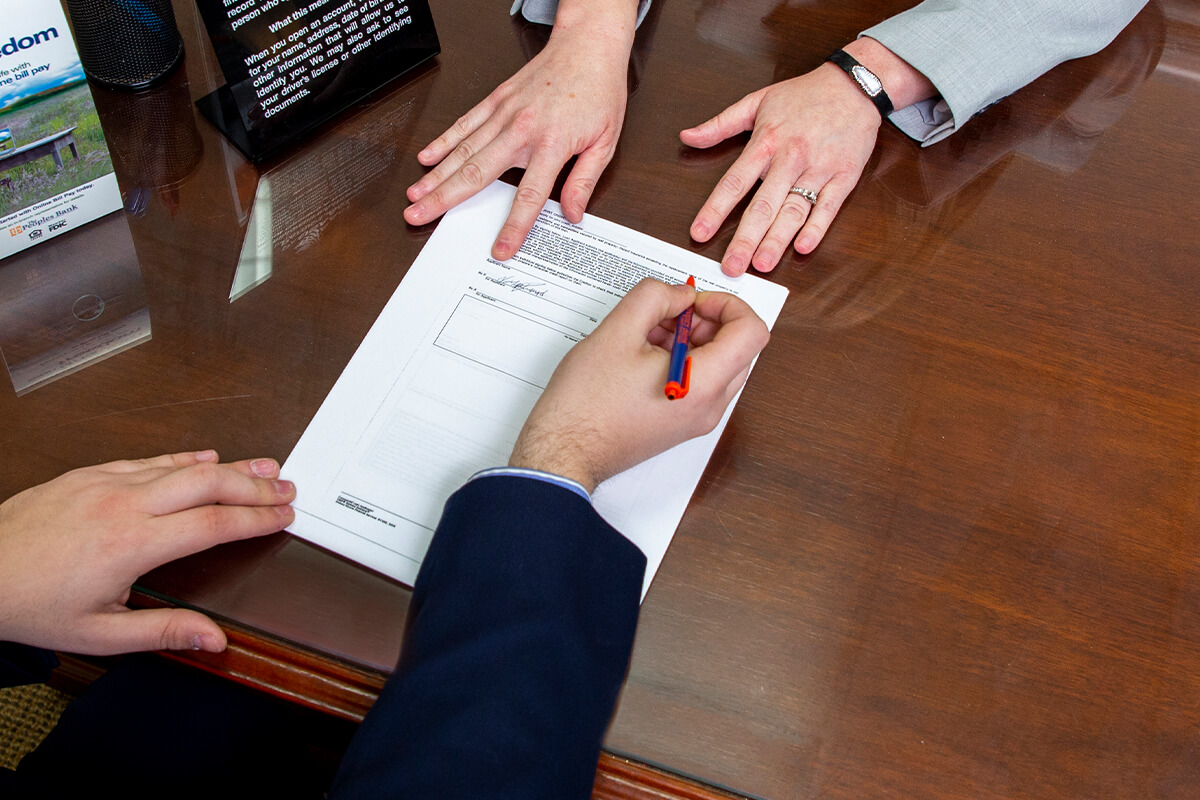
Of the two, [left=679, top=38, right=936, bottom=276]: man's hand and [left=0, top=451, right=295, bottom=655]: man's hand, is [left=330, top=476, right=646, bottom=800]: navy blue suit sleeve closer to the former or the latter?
[left=0, top=451, right=295, bottom=655]: man's hand

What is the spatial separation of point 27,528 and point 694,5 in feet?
2.95

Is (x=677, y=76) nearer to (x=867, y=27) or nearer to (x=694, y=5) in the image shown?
(x=694, y=5)

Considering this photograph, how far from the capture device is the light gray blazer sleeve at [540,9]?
3.39 feet

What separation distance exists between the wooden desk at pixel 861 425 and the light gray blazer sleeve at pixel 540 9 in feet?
0.09

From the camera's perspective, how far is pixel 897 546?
0.76m

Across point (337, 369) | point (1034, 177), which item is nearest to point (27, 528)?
point (337, 369)

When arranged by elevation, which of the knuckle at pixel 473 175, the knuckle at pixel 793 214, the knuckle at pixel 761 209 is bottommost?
the knuckle at pixel 793 214

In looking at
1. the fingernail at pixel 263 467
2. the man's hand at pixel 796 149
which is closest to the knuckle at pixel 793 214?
the man's hand at pixel 796 149

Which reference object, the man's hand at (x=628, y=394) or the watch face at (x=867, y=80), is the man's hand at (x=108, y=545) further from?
the watch face at (x=867, y=80)

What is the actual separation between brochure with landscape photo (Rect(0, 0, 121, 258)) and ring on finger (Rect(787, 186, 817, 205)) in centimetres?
68

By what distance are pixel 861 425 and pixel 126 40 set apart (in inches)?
32.2

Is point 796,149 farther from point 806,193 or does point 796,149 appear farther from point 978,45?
point 978,45

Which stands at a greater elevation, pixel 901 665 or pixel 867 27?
pixel 867 27
